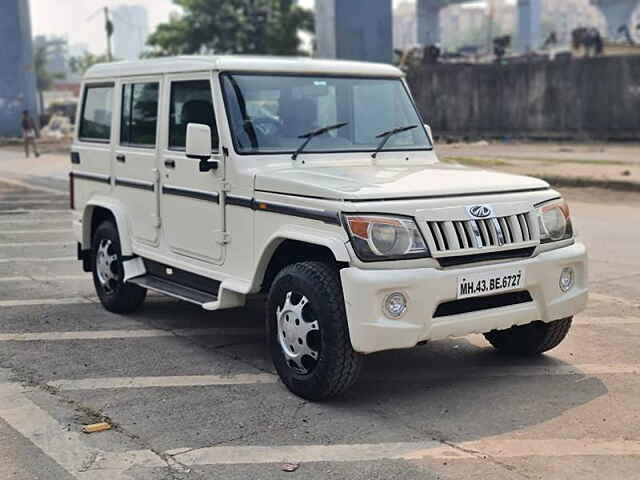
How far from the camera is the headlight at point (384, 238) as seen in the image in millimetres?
4734

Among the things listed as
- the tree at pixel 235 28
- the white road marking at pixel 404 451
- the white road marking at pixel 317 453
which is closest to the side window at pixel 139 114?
the white road marking at pixel 317 453

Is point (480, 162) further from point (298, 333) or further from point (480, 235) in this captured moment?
point (298, 333)

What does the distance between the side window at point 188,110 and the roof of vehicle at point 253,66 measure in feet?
0.40

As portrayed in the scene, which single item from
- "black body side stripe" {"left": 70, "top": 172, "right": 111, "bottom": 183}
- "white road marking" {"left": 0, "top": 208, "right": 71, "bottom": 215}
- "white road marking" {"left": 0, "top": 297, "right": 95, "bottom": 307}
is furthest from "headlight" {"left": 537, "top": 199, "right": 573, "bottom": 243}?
"white road marking" {"left": 0, "top": 208, "right": 71, "bottom": 215}

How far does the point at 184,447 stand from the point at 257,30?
163 ft

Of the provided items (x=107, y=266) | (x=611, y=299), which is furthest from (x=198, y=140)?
(x=611, y=299)

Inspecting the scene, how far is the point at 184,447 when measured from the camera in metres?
4.50

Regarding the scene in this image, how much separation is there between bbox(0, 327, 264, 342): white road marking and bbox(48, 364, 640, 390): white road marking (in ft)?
3.59

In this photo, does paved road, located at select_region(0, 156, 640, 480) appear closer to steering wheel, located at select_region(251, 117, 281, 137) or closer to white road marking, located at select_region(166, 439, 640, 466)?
white road marking, located at select_region(166, 439, 640, 466)

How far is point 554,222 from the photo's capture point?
5.41 m

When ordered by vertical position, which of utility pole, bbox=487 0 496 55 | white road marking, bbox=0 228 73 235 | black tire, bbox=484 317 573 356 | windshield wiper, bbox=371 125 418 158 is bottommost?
white road marking, bbox=0 228 73 235

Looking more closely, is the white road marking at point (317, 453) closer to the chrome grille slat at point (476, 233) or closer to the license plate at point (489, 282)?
the license plate at point (489, 282)

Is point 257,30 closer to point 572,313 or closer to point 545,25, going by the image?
point 572,313

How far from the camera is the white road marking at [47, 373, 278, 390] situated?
5.53 metres
